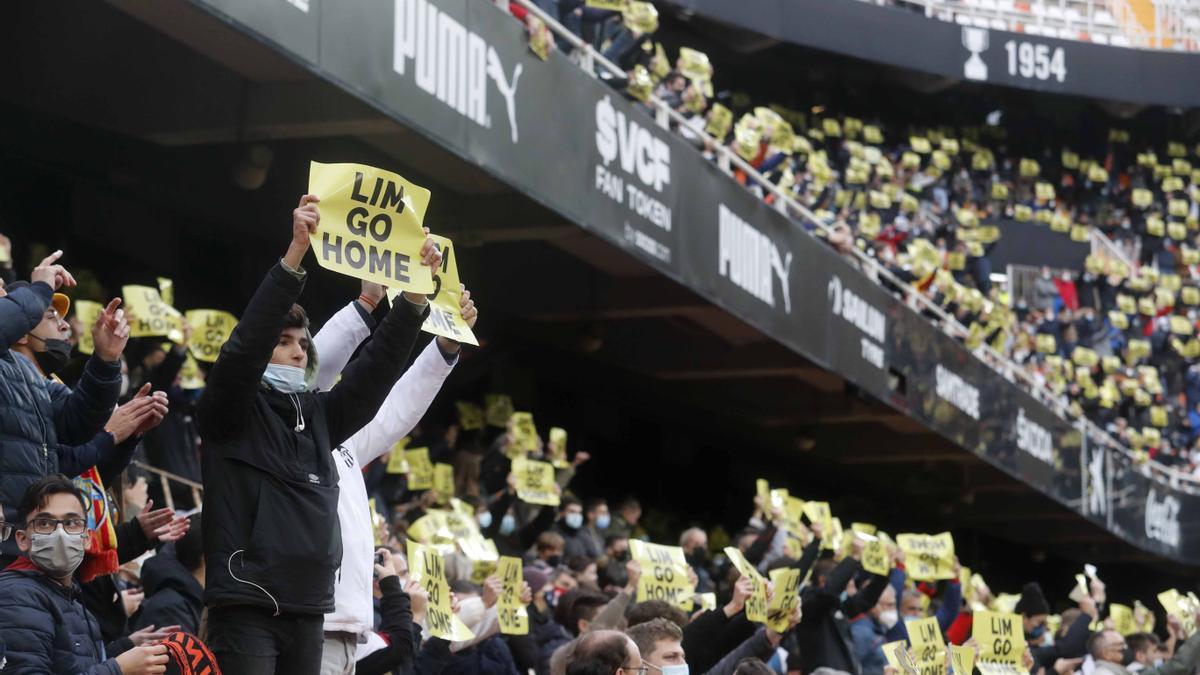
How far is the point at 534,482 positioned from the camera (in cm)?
1130

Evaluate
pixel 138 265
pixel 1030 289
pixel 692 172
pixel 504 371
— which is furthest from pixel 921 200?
pixel 138 265

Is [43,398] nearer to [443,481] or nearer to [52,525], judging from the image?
[52,525]

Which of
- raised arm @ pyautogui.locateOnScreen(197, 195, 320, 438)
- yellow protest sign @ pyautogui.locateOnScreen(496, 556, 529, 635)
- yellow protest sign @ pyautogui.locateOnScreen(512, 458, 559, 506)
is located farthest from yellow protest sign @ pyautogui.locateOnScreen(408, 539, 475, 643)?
yellow protest sign @ pyautogui.locateOnScreen(512, 458, 559, 506)

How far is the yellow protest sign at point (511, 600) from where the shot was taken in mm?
7973

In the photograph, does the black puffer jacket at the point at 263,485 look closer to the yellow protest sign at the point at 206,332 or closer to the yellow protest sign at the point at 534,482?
the yellow protest sign at the point at 206,332

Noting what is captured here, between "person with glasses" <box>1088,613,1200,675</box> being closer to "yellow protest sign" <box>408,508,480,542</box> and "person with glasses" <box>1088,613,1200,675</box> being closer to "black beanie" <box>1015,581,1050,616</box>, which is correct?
"black beanie" <box>1015,581,1050,616</box>

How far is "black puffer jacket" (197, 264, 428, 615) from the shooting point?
4.79 metres

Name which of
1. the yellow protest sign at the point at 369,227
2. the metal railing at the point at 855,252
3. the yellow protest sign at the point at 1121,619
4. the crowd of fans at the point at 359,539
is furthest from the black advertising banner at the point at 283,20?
the yellow protest sign at the point at 1121,619

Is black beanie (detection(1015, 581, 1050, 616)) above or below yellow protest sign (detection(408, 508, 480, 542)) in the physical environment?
below

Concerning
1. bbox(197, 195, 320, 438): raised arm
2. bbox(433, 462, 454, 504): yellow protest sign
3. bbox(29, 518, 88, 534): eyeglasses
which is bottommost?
bbox(433, 462, 454, 504): yellow protest sign

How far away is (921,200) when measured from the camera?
91.1 feet

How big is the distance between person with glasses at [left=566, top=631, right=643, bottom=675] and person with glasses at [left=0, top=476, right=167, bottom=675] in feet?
3.88

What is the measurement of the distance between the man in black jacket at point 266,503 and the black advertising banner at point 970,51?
1895cm

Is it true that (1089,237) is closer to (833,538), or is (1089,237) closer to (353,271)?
(833,538)
